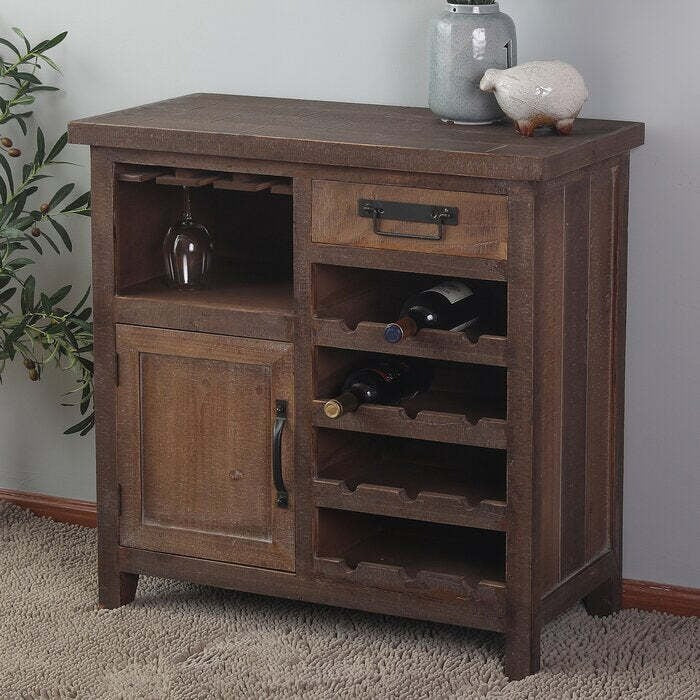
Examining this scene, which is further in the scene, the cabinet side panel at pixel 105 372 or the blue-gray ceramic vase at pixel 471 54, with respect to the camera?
the cabinet side panel at pixel 105 372

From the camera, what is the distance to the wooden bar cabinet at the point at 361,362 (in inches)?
93.0

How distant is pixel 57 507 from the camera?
11.1 feet

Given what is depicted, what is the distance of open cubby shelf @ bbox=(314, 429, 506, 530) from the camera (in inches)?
97.6

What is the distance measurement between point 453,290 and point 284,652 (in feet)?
2.56

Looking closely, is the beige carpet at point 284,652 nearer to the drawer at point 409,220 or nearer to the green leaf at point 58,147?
the drawer at point 409,220

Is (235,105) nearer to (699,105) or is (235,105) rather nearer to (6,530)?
(699,105)

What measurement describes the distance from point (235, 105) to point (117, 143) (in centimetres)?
35

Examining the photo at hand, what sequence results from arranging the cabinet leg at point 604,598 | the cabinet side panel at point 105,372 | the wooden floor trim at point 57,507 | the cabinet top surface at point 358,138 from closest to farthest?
the cabinet top surface at point 358,138 → the cabinet side panel at point 105,372 → the cabinet leg at point 604,598 → the wooden floor trim at point 57,507

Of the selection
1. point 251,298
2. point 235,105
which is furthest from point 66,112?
point 251,298

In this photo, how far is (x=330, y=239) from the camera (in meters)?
2.45

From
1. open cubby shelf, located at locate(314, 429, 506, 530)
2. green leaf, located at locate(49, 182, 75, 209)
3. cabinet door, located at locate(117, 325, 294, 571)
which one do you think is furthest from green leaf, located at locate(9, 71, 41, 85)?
open cubby shelf, located at locate(314, 429, 506, 530)

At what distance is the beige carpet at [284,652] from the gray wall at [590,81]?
29cm

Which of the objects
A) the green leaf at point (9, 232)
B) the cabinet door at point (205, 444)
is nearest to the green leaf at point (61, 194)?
the green leaf at point (9, 232)

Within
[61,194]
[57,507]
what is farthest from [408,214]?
[57,507]
